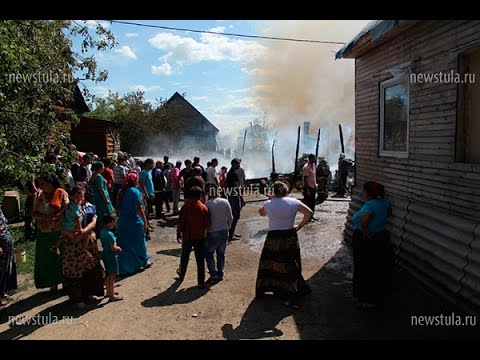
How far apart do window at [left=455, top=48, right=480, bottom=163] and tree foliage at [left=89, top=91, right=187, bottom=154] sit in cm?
3277

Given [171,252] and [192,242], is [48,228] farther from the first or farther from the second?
[171,252]

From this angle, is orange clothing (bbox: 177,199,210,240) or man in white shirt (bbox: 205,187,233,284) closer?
orange clothing (bbox: 177,199,210,240)

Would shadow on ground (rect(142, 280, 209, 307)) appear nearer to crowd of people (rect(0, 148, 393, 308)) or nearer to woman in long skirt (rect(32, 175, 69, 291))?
crowd of people (rect(0, 148, 393, 308))

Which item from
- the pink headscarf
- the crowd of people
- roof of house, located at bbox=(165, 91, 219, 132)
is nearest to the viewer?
the crowd of people

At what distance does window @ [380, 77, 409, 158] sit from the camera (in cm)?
675

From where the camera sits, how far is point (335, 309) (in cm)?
518

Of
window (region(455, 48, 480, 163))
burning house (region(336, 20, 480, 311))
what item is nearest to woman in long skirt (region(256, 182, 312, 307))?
burning house (region(336, 20, 480, 311))

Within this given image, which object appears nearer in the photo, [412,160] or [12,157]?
[12,157]

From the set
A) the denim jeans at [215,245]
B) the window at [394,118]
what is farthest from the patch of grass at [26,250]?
the window at [394,118]

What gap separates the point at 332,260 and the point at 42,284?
199 inches

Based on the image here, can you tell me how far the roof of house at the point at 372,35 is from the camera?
6.11m

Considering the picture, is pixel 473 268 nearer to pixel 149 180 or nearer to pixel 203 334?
pixel 203 334
